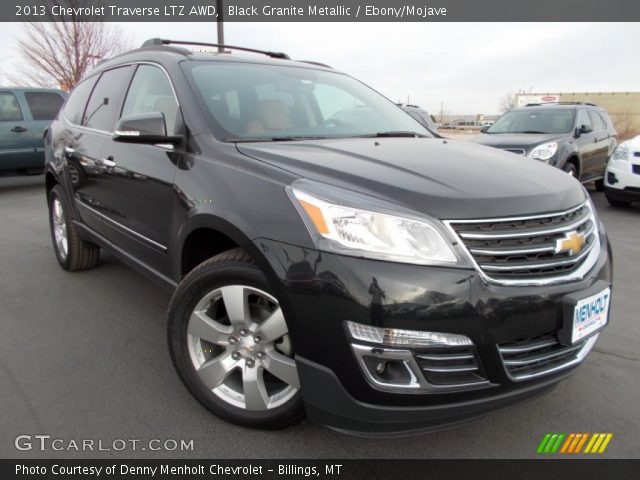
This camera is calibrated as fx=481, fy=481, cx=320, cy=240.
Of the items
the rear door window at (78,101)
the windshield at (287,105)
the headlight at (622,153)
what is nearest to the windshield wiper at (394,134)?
the windshield at (287,105)

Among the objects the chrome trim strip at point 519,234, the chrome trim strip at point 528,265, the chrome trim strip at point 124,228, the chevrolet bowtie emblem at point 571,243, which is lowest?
the chrome trim strip at point 124,228

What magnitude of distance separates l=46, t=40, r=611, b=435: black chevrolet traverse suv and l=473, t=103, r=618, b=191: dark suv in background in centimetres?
555

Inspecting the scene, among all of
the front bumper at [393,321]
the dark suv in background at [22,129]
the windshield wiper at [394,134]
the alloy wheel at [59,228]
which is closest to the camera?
the front bumper at [393,321]

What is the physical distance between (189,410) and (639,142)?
8174mm

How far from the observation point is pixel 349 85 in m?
3.60

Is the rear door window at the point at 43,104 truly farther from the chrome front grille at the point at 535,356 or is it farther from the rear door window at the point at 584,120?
the chrome front grille at the point at 535,356

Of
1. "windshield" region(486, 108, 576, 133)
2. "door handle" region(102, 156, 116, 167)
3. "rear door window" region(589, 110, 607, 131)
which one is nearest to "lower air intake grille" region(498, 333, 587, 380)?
"door handle" region(102, 156, 116, 167)

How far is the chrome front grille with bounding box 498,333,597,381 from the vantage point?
5.87 feet

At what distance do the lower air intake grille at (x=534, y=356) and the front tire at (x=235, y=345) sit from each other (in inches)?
32.5

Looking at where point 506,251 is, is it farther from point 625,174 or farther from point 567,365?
point 625,174

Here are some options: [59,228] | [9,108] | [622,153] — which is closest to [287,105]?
[59,228]

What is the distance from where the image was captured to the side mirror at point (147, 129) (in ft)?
7.98

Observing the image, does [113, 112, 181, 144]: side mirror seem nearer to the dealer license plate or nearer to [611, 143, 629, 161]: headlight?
the dealer license plate

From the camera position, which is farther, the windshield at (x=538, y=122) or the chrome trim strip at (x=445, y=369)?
the windshield at (x=538, y=122)
